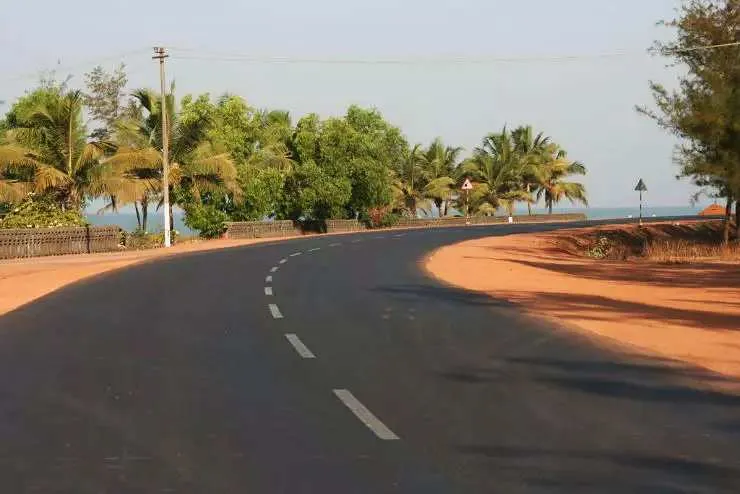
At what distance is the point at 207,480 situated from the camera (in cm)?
518

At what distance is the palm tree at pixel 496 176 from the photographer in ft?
232

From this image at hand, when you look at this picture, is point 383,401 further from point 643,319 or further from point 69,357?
point 643,319

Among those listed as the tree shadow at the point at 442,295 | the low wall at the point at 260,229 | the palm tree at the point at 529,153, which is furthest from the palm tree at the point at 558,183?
the tree shadow at the point at 442,295

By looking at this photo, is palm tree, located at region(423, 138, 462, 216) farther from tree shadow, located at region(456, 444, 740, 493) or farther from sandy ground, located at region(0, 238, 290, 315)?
tree shadow, located at region(456, 444, 740, 493)

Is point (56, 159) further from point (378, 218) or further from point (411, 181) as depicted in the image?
point (411, 181)

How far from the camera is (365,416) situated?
683cm

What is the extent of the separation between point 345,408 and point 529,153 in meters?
72.3

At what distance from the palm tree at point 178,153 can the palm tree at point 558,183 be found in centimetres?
3999

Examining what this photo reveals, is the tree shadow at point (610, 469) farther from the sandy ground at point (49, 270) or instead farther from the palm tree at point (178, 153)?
the palm tree at point (178, 153)

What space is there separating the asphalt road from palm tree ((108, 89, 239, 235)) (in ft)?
90.9

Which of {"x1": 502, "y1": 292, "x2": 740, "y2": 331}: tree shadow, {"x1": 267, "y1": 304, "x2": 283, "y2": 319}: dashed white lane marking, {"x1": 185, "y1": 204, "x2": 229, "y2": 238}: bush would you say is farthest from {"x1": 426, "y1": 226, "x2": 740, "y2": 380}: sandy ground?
{"x1": 185, "y1": 204, "x2": 229, "y2": 238}: bush

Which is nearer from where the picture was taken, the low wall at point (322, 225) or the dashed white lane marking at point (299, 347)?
the dashed white lane marking at point (299, 347)

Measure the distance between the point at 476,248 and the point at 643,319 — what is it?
21.1 metres

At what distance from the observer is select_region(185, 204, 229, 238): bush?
45344mm
